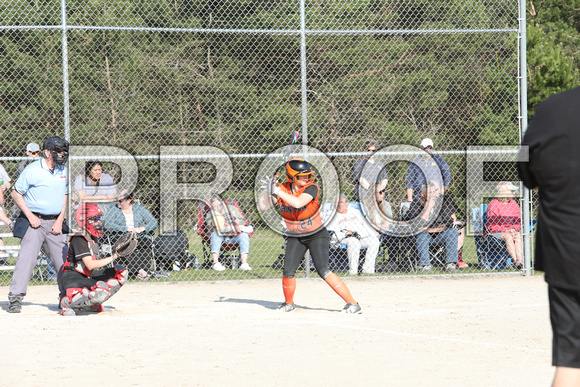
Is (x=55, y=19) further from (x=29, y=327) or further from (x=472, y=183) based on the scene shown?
(x=29, y=327)

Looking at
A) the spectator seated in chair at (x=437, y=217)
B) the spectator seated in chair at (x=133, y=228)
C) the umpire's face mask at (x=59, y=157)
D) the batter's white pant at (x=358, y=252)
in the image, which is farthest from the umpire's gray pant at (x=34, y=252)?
the spectator seated in chair at (x=437, y=217)

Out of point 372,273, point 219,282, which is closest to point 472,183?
point 372,273

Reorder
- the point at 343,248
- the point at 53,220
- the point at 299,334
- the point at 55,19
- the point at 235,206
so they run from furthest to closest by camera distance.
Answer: the point at 55,19 → the point at 235,206 → the point at 343,248 → the point at 53,220 → the point at 299,334

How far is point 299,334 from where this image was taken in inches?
255

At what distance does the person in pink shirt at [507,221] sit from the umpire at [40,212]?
6.70m

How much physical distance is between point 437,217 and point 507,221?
1187 millimetres

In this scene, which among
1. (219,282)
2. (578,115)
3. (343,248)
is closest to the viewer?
(578,115)

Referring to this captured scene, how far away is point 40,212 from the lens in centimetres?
789

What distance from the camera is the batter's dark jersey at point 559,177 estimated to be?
2.92 m

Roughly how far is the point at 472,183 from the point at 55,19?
50.9 feet

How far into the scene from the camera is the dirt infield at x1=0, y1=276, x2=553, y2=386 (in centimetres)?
494

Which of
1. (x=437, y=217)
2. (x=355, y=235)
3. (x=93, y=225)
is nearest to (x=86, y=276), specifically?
(x=93, y=225)

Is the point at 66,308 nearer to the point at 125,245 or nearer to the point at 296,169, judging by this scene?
the point at 125,245

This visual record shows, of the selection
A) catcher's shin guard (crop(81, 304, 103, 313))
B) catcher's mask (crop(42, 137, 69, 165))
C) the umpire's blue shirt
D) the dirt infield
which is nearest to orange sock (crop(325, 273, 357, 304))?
the dirt infield
